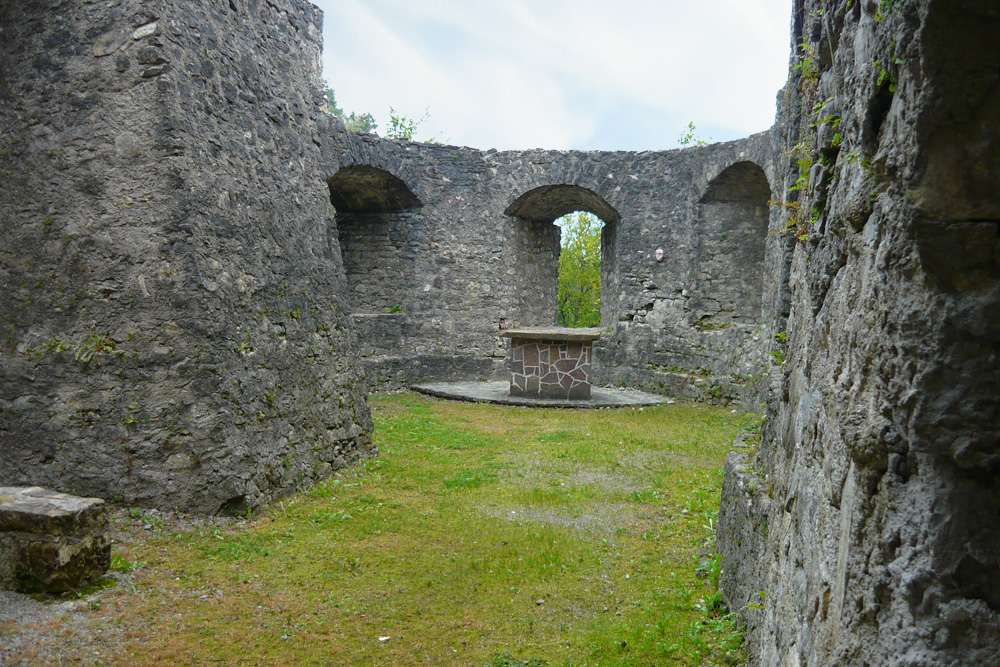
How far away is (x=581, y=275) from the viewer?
2683cm

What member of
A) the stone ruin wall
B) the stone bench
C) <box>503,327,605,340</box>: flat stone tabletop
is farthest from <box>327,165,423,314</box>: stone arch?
the stone bench

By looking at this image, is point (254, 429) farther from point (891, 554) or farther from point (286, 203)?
point (891, 554)

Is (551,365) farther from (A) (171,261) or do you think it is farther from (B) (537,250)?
(A) (171,261)

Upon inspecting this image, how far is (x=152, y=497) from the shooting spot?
15.0ft

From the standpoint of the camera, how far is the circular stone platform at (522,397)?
414 inches

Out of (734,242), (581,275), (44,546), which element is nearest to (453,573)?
(44,546)

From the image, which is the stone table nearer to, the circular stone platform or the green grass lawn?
the circular stone platform

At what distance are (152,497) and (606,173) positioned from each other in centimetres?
974

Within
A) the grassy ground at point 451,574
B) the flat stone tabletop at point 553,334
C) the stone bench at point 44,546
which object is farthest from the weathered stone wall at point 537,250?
the stone bench at point 44,546

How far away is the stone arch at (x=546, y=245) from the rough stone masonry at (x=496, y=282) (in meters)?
0.15

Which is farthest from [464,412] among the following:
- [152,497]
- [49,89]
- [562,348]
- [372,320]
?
[49,89]

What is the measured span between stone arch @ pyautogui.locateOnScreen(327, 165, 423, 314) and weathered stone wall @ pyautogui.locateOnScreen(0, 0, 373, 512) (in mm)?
7332

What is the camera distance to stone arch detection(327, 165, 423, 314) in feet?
41.3

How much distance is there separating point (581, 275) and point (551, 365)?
1612cm
